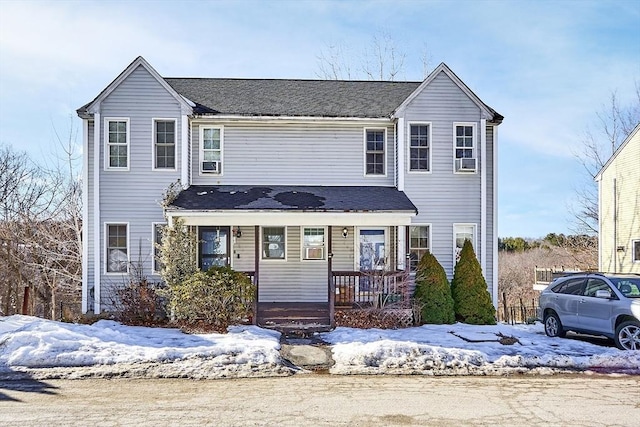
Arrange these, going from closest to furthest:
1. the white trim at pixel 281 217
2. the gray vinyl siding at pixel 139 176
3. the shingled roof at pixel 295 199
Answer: the white trim at pixel 281 217, the shingled roof at pixel 295 199, the gray vinyl siding at pixel 139 176

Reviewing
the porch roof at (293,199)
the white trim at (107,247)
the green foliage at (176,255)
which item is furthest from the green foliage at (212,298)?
the white trim at (107,247)

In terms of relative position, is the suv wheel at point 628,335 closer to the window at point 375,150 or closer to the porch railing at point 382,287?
the porch railing at point 382,287

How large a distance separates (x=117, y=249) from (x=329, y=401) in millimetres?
10495

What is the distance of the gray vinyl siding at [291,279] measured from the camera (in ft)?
55.9

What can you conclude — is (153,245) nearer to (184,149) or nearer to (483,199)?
(184,149)

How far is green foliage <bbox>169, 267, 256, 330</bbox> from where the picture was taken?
13.4m

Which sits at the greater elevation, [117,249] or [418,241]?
[418,241]

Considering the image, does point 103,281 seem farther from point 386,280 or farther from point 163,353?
point 386,280

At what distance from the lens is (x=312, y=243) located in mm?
17203

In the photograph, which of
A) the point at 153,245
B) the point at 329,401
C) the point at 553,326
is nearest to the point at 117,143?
the point at 153,245

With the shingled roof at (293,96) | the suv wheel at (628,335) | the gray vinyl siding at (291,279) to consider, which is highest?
the shingled roof at (293,96)

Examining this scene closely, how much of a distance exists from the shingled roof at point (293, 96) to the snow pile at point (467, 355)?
756 centimetres

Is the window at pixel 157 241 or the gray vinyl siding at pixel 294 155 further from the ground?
the gray vinyl siding at pixel 294 155

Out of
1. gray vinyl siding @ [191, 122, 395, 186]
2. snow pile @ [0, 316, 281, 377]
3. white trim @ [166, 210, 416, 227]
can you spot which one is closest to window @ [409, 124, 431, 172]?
gray vinyl siding @ [191, 122, 395, 186]
